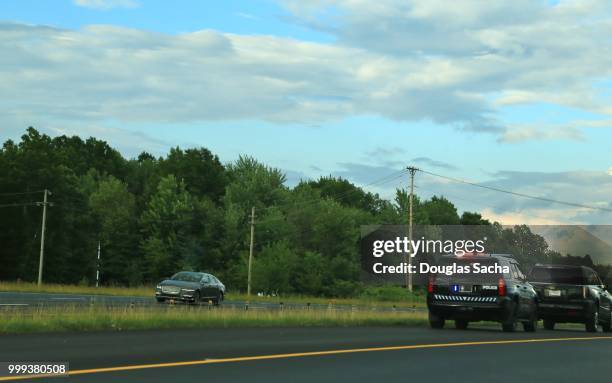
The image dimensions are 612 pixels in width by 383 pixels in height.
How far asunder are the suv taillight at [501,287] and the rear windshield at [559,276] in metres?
5.21

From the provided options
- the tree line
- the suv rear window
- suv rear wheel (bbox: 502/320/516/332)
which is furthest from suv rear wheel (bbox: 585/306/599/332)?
the tree line

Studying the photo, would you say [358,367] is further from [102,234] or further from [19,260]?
[102,234]

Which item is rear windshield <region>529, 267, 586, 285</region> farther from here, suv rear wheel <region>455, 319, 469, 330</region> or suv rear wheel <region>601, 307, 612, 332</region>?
suv rear wheel <region>455, 319, 469, 330</region>

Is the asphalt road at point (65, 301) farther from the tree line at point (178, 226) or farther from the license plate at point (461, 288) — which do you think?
the tree line at point (178, 226)

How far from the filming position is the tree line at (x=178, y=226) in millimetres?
87625

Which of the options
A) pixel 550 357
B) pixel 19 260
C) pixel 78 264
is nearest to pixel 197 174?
pixel 78 264

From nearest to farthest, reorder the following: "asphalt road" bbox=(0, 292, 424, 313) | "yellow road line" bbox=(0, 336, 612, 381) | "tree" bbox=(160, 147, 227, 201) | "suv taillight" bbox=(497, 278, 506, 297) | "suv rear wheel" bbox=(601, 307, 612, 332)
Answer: "yellow road line" bbox=(0, 336, 612, 381) → "suv taillight" bbox=(497, 278, 506, 297) → "suv rear wheel" bbox=(601, 307, 612, 332) → "asphalt road" bbox=(0, 292, 424, 313) → "tree" bbox=(160, 147, 227, 201)

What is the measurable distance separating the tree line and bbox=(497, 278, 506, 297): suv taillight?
64764 millimetres

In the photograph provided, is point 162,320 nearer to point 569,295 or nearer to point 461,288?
point 461,288

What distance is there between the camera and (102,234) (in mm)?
101812

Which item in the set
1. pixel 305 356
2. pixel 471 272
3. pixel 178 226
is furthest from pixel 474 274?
pixel 178 226

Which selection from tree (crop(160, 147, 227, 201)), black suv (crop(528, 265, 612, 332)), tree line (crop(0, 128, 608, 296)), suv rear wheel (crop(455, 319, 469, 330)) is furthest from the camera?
tree (crop(160, 147, 227, 201))

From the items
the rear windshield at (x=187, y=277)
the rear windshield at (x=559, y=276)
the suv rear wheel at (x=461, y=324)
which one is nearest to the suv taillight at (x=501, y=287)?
the suv rear wheel at (x=461, y=324)

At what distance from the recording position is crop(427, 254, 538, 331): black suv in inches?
876
